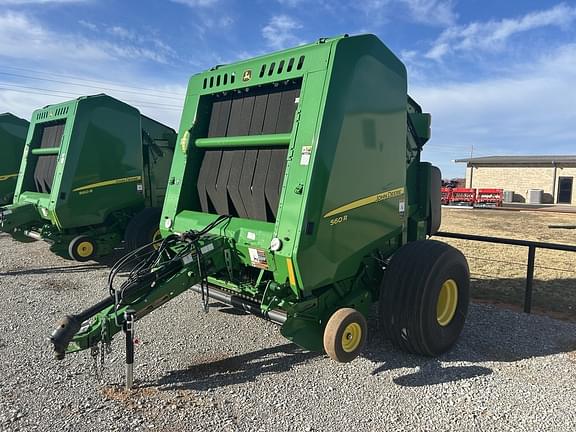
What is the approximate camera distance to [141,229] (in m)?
7.16

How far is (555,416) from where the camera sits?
312 cm

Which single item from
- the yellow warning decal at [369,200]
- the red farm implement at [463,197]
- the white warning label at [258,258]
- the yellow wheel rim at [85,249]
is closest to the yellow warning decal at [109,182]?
the yellow wheel rim at [85,249]

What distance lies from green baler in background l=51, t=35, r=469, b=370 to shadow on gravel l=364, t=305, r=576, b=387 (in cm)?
16

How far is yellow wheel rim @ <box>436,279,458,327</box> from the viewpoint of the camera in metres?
4.19

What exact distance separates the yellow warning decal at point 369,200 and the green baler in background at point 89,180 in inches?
170

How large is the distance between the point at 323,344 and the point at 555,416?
64.0 inches

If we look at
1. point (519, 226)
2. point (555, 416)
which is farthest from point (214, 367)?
point (519, 226)

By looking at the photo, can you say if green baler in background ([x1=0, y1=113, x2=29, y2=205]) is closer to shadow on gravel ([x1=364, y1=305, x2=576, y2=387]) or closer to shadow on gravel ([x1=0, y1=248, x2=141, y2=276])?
shadow on gravel ([x1=0, y1=248, x2=141, y2=276])

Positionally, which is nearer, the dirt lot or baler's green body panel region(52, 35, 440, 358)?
baler's green body panel region(52, 35, 440, 358)

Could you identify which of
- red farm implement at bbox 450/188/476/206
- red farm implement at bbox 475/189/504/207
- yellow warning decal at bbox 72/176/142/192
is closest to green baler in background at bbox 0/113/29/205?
yellow warning decal at bbox 72/176/142/192

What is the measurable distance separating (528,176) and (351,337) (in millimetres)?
35628

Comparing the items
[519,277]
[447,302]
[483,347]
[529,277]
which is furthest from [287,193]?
[519,277]

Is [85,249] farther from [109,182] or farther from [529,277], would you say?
[529,277]

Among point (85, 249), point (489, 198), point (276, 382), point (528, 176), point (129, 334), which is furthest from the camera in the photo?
point (528, 176)
